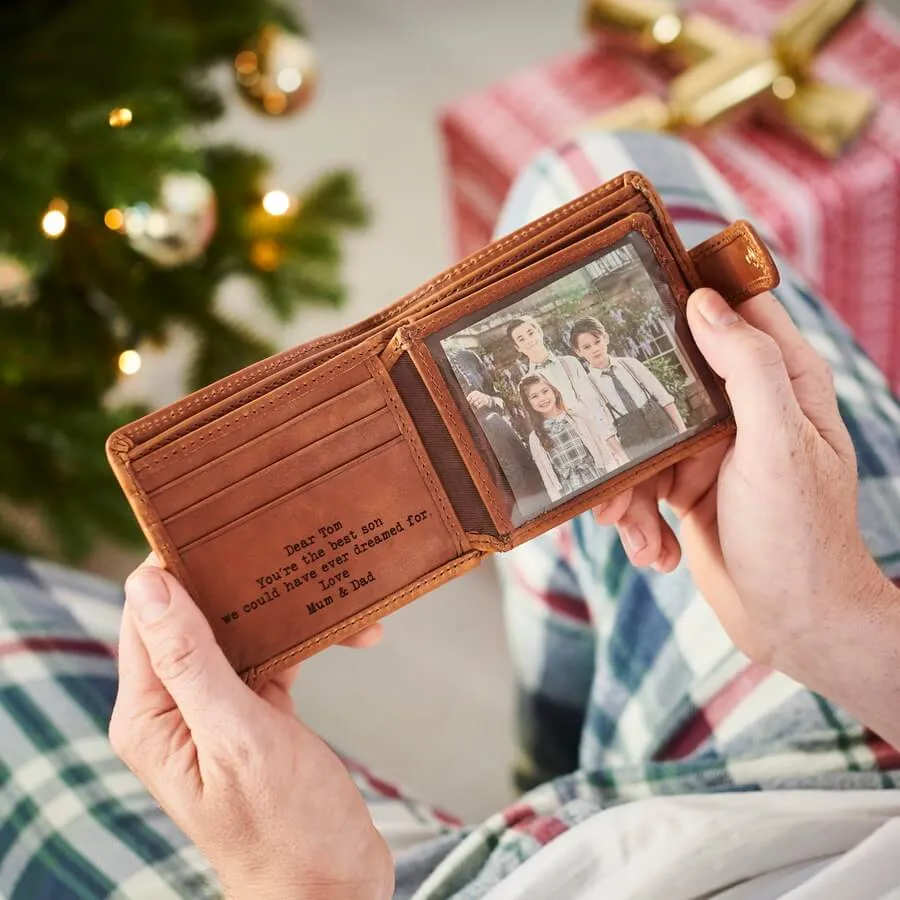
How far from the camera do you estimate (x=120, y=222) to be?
1077 mm

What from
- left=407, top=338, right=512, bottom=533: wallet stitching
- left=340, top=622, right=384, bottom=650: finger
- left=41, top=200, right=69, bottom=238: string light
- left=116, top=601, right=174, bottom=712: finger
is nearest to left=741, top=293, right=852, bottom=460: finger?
left=407, top=338, right=512, bottom=533: wallet stitching

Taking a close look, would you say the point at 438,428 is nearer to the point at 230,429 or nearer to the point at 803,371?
the point at 230,429

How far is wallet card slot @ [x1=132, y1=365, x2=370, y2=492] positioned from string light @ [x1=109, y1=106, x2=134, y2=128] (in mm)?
501

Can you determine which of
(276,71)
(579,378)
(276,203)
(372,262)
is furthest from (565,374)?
(372,262)

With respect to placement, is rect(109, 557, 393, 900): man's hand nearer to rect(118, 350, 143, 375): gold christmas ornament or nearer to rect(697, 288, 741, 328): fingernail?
rect(697, 288, 741, 328): fingernail

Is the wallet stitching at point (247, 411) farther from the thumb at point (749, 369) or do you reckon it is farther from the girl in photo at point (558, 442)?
the thumb at point (749, 369)

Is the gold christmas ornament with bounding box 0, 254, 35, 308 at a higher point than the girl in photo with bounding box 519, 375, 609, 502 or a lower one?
higher

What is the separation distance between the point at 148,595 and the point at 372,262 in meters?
1.29

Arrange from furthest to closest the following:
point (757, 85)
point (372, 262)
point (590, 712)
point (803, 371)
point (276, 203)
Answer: point (372, 262), point (757, 85), point (276, 203), point (590, 712), point (803, 371)

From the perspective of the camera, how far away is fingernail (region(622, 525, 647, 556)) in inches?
29.0

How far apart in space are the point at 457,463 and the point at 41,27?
78 cm

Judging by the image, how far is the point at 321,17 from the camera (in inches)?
84.6

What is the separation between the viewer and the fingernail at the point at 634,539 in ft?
2.41

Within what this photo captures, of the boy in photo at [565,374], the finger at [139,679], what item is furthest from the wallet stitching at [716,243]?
the finger at [139,679]
